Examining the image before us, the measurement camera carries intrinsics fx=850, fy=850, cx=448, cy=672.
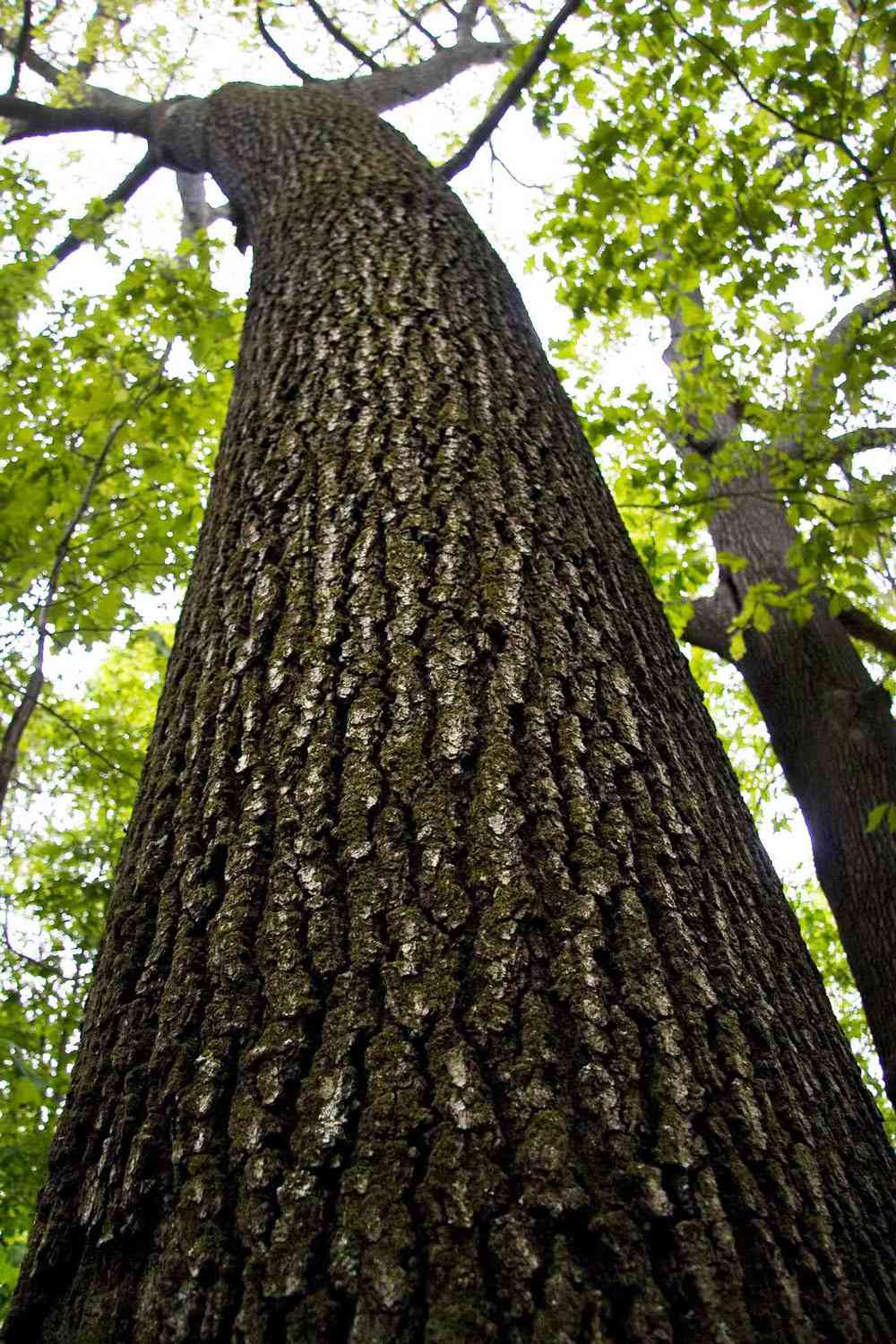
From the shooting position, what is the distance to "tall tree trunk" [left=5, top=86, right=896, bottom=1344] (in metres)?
0.89

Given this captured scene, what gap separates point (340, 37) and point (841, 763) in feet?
18.4

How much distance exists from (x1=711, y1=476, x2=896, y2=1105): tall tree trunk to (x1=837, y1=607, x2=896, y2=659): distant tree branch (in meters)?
0.08

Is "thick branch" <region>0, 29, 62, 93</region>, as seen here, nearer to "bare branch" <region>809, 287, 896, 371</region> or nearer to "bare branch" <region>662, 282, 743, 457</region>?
"bare branch" <region>662, 282, 743, 457</region>

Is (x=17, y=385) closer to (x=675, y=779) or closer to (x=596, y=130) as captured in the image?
(x=596, y=130)

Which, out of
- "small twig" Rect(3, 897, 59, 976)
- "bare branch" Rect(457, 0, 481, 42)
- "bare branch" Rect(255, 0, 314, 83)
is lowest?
"small twig" Rect(3, 897, 59, 976)

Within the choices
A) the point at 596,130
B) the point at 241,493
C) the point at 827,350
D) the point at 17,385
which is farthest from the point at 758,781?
the point at 241,493

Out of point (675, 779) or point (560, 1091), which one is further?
point (675, 779)

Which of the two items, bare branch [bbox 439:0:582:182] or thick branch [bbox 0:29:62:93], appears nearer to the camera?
bare branch [bbox 439:0:582:182]

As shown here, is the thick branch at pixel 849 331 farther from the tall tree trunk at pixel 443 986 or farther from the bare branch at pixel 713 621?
the tall tree trunk at pixel 443 986

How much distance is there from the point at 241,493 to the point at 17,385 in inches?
178

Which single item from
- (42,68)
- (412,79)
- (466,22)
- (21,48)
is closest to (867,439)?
(412,79)

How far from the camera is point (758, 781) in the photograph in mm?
10328

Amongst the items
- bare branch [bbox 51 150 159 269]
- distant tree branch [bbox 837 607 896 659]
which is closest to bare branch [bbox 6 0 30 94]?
bare branch [bbox 51 150 159 269]

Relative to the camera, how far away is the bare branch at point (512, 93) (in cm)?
425
